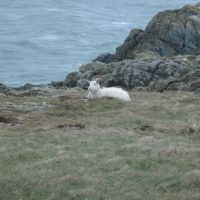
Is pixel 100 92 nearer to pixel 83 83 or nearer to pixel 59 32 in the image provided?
pixel 83 83

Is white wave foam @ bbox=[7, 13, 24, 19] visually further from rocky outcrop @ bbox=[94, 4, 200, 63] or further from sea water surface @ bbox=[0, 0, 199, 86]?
rocky outcrop @ bbox=[94, 4, 200, 63]

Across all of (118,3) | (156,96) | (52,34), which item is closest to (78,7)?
(118,3)

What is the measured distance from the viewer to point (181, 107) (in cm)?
2941

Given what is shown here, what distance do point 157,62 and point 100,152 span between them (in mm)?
35230

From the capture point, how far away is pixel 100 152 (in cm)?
1895

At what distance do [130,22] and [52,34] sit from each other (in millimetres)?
20412

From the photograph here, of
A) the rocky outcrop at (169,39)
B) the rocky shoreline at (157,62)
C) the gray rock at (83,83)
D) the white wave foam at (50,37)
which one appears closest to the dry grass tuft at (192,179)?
the rocky shoreline at (157,62)

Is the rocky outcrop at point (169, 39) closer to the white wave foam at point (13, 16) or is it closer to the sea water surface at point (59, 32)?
the sea water surface at point (59, 32)

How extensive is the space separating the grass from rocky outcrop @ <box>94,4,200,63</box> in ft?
143

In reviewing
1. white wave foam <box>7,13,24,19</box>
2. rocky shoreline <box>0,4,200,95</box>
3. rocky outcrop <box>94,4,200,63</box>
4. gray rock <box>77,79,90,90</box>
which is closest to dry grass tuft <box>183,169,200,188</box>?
rocky shoreline <box>0,4,200,95</box>

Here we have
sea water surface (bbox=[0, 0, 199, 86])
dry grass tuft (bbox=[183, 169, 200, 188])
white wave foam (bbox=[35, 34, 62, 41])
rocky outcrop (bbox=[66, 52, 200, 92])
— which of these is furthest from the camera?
white wave foam (bbox=[35, 34, 62, 41])

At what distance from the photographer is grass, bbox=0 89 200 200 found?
15.2 metres

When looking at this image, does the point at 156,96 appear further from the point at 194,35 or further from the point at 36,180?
the point at 194,35

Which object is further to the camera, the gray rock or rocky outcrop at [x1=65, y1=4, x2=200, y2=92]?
the gray rock
